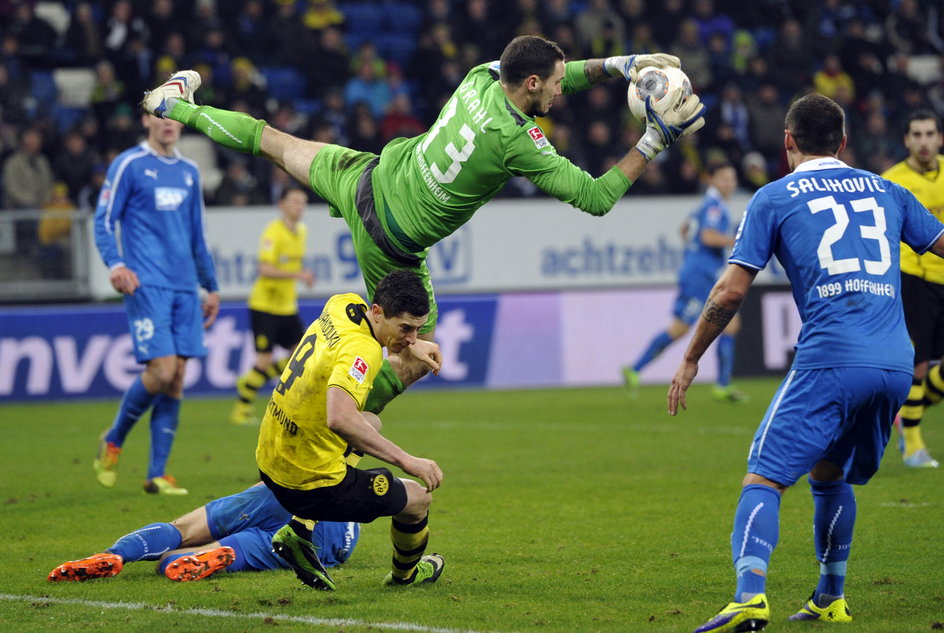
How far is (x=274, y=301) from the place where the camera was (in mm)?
14023

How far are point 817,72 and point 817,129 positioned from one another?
1785cm

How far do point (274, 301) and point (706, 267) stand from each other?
5.06m

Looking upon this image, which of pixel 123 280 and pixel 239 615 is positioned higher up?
pixel 123 280

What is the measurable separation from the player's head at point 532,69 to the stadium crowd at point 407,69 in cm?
1185

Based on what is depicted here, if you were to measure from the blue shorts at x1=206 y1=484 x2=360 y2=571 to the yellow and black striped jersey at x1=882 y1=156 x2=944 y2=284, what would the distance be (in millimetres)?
5218

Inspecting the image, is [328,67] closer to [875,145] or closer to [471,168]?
[875,145]

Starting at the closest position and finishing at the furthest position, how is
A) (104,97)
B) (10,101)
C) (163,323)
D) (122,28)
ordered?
1. (163,323)
2. (10,101)
3. (104,97)
4. (122,28)

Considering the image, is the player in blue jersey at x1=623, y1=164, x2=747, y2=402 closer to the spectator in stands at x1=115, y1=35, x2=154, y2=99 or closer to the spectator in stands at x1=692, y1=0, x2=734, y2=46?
the spectator in stands at x1=692, y1=0, x2=734, y2=46

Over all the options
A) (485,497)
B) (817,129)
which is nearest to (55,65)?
(485,497)

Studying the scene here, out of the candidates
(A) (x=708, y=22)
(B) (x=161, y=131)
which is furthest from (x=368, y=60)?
(B) (x=161, y=131)

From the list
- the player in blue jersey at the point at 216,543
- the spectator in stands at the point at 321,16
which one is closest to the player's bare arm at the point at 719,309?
the player in blue jersey at the point at 216,543

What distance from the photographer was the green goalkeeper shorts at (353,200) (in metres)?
6.98

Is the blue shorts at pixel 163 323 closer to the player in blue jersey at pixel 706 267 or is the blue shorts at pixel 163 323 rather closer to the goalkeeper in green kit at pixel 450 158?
the goalkeeper in green kit at pixel 450 158

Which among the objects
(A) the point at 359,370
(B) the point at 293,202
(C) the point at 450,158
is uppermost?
(C) the point at 450,158
